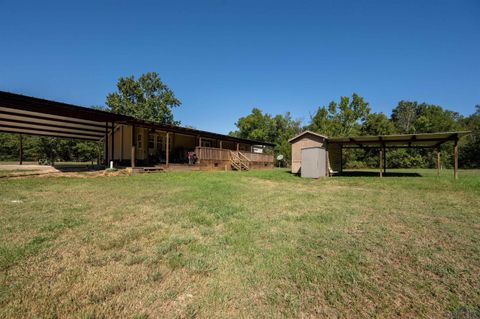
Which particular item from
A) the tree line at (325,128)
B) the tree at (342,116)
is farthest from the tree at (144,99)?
the tree at (342,116)

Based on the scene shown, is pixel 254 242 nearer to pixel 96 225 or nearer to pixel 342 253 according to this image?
pixel 342 253

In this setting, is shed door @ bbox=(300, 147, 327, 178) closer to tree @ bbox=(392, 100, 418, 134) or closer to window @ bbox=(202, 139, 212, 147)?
window @ bbox=(202, 139, 212, 147)

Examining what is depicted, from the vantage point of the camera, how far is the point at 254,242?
126 inches

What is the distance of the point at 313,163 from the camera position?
44.0 feet

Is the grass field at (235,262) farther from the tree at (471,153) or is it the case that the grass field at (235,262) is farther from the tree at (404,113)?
the tree at (404,113)

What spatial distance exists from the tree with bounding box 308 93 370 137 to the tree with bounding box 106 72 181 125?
80.5ft

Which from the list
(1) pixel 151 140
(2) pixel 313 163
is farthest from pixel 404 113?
(1) pixel 151 140

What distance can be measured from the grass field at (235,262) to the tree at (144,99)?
34.1 meters

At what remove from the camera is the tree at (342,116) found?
1305 inches

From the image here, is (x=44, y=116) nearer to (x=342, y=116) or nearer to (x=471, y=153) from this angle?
(x=342, y=116)

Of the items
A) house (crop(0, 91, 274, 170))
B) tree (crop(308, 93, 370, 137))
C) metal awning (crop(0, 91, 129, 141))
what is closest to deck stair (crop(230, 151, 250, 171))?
house (crop(0, 91, 274, 170))

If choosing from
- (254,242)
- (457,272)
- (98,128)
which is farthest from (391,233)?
(98,128)

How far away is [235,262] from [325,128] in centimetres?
3341

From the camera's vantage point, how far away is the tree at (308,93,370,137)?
33156mm
